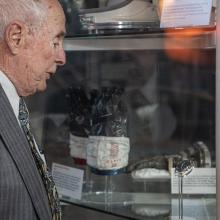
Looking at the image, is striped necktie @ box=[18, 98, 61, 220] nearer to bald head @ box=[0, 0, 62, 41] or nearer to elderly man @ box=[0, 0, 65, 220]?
elderly man @ box=[0, 0, 65, 220]

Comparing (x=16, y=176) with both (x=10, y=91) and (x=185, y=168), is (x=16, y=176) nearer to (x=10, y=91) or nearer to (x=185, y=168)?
(x=10, y=91)

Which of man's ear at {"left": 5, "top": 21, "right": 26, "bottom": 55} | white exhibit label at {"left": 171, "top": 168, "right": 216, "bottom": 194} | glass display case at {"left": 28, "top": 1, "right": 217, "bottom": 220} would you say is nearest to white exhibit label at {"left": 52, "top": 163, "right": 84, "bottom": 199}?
glass display case at {"left": 28, "top": 1, "right": 217, "bottom": 220}

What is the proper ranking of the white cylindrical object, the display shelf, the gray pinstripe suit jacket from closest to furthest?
the gray pinstripe suit jacket → the display shelf → the white cylindrical object

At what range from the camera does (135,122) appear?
135 cm

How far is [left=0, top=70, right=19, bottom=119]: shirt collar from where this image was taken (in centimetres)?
83

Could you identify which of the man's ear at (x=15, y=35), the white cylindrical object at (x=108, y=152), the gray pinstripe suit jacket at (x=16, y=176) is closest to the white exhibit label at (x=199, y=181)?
the white cylindrical object at (x=108, y=152)

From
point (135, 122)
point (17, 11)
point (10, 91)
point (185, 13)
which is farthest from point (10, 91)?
point (135, 122)

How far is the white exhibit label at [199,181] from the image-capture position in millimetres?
1058

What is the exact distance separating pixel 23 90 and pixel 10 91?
32 millimetres

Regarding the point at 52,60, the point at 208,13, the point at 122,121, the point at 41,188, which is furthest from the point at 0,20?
the point at 122,121

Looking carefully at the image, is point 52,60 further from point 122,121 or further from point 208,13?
point 122,121

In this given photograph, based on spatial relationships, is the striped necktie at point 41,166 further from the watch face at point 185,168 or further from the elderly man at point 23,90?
the watch face at point 185,168

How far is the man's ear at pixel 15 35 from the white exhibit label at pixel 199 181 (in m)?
0.48

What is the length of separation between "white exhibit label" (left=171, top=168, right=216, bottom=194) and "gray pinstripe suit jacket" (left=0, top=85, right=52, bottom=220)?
0.38 meters
